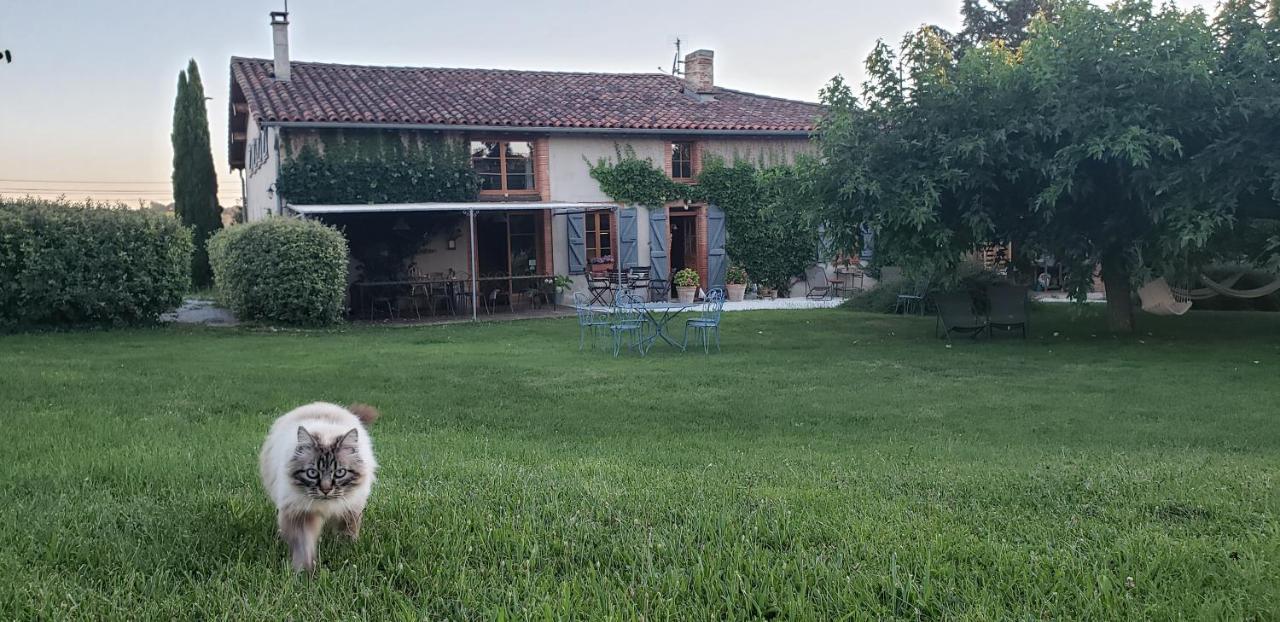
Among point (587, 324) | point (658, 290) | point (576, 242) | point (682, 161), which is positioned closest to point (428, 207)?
point (576, 242)

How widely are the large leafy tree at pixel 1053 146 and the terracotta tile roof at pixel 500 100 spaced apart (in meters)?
5.14

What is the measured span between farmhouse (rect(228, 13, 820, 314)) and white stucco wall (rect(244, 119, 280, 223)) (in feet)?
0.20

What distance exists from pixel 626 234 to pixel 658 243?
80 centimetres

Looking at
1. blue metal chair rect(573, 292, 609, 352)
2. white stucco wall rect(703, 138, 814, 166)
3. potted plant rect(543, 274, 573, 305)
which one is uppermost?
white stucco wall rect(703, 138, 814, 166)

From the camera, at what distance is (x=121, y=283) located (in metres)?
13.3

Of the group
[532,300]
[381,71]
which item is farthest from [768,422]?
[381,71]

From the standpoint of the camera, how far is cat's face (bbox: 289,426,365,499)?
9.04ft

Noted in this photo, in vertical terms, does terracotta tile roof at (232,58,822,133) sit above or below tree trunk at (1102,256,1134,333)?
above

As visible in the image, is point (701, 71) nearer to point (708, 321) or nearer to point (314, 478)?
point (708, 321)

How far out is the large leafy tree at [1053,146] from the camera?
9898 millimetres

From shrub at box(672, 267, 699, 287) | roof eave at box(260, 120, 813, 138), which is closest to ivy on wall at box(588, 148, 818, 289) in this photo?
roof eave at box(260, 120, 813, 138)

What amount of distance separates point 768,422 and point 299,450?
14.5ft

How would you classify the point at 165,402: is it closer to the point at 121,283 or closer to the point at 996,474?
the point at 996,474

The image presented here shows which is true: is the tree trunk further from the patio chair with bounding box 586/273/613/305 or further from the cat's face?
the cat's face
